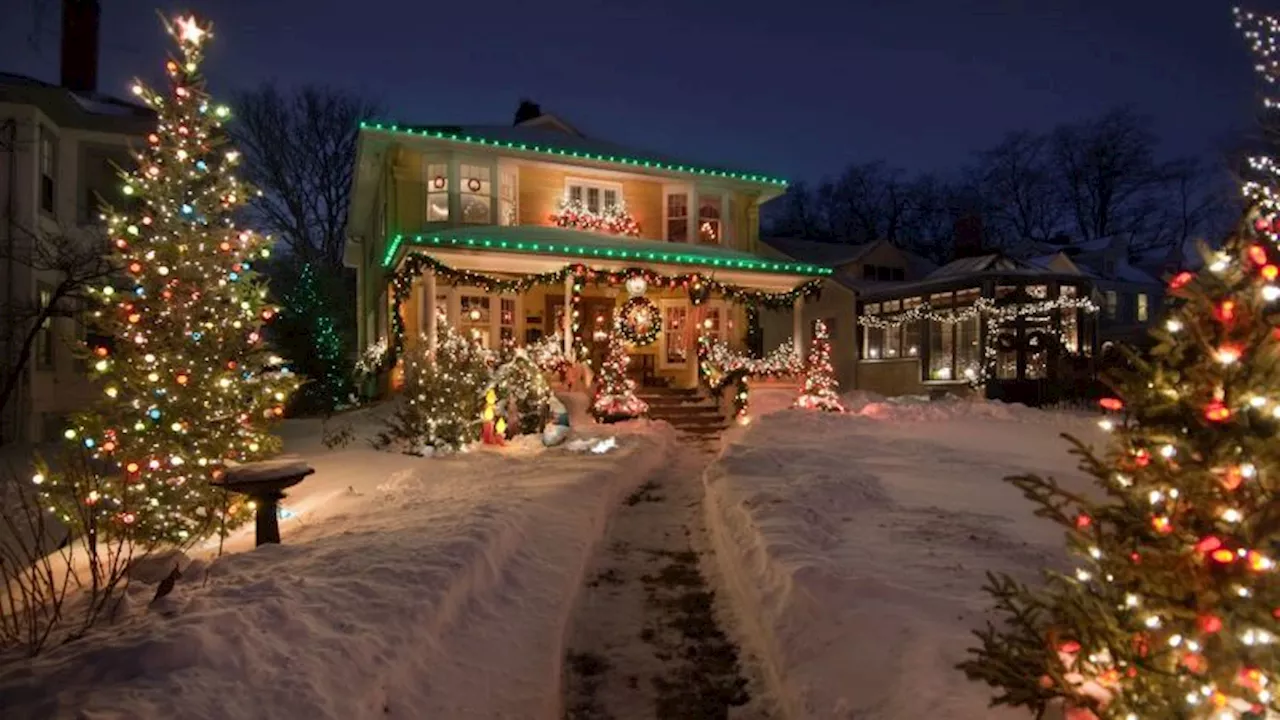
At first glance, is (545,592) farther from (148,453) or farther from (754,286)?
(754,286)

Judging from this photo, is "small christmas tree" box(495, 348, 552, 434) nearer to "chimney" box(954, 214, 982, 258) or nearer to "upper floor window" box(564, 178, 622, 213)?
"upper floor window" box(564, 178, 622, 213)

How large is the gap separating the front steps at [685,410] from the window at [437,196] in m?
6.37

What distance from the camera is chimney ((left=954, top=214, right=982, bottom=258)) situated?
29734 mm

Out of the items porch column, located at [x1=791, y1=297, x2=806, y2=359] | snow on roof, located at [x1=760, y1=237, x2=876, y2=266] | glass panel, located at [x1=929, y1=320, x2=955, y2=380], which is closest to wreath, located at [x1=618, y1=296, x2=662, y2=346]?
porch column, located at [x1=791, y1=297, x2=806, y2=359]

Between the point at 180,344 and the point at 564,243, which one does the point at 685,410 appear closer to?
the point at 564,243

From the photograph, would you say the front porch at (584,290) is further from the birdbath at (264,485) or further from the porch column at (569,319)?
the birdbath at (264,485)

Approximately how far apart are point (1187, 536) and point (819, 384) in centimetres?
1471

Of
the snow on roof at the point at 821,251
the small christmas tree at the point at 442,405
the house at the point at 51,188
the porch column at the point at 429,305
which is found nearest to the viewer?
the small christmas tree at the point at 442,405

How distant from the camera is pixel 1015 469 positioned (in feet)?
36.6

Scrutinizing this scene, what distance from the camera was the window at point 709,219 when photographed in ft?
69.1

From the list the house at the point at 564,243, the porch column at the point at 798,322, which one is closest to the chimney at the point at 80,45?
the house at the point at 564,243

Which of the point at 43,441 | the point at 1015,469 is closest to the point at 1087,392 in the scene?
the point at 1015,469

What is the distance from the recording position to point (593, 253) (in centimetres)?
1661

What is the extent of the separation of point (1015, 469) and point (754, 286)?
9.26 meters
